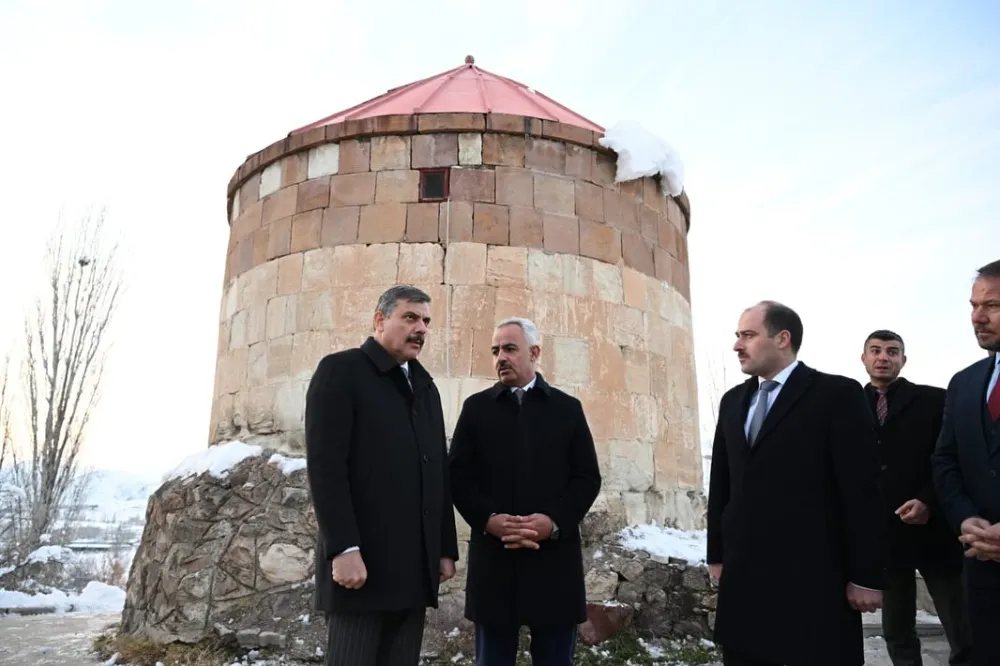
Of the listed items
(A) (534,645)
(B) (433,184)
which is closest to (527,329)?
(A) (534,645)

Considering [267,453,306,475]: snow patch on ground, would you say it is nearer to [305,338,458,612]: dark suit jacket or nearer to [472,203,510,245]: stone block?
[472,203,510,245]: stone block

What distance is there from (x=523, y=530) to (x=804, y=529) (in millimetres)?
1077

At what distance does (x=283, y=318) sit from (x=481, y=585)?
371 centimetres

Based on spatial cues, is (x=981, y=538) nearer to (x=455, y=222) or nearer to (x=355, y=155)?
(x=455, y=222)

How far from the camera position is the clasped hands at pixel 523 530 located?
3.25 m

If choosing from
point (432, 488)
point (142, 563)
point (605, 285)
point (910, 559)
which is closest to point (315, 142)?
point (605, 285)

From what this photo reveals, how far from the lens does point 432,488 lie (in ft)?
10.3

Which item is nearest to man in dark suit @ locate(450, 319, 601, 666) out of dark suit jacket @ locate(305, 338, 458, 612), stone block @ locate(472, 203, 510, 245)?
dark suit jacket @ locate(305, 338, 458, 612)

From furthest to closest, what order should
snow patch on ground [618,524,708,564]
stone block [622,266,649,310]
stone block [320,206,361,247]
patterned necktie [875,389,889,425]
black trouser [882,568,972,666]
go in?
1. stone block [622,266,649,310]
2. stone block [320,206,361,247]
3. snow patch on ground [618,524,708,564]
4. patterned necktie [875,389,889,425]
5. black trouser [882,568,972,666]

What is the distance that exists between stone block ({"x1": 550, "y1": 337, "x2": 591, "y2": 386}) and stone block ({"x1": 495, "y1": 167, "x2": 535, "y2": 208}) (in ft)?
3.76

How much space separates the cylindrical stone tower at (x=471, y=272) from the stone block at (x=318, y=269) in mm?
13

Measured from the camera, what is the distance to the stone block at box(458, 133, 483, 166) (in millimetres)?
6412

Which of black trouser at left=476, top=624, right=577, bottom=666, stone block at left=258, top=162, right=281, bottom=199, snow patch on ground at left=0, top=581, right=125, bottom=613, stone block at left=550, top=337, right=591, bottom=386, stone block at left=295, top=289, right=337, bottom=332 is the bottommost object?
snow patch on ground at left=0, top=581, right=125, bottom=613

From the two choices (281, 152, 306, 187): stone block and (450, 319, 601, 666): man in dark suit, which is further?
(281, 152, 306, 187): stone block
